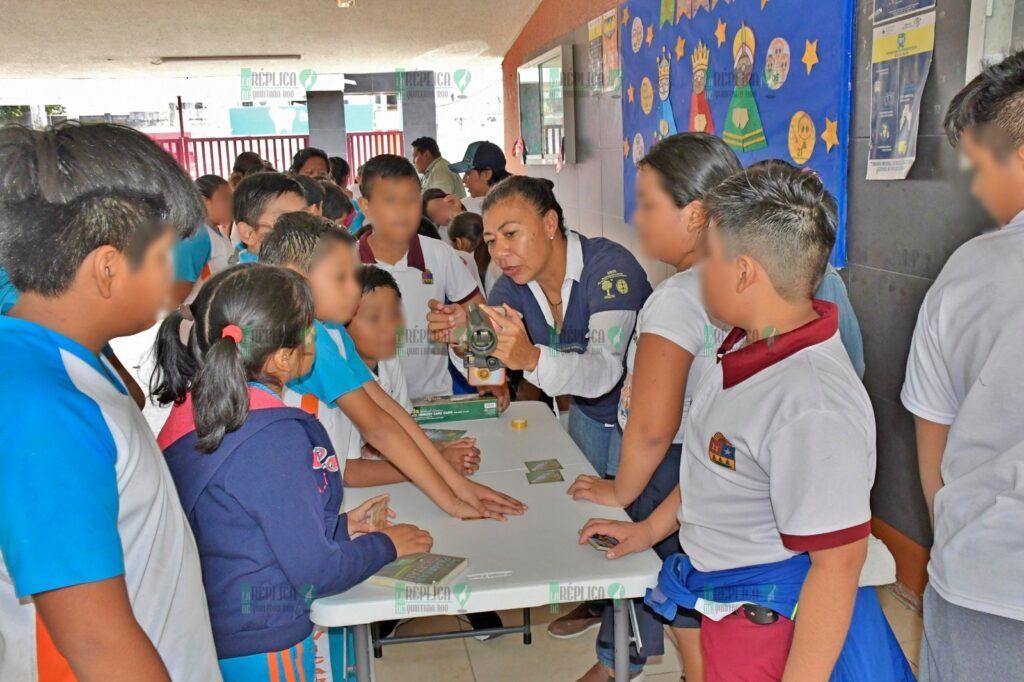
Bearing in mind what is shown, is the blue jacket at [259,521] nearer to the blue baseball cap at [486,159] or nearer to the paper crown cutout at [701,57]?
the paper crown cutout at [701,57]

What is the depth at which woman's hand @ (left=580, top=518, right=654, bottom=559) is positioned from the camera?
58.6 inches

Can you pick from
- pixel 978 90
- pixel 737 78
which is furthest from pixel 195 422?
pixel 737 78

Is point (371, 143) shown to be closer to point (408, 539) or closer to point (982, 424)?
point (408, 539)

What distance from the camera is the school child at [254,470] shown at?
1.23 m

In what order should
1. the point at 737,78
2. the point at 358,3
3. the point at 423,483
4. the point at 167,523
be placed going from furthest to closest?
the point at 358,3
the point at 737,78
the point at 423,483
the point at 167,523

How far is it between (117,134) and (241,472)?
55 centimetres

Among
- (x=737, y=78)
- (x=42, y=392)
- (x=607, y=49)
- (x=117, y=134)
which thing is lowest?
(x=42, y=392)

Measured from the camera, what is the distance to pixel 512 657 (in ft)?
8.32

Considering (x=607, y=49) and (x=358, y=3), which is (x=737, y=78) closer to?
(x=607, y=49)

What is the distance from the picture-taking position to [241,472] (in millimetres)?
1234

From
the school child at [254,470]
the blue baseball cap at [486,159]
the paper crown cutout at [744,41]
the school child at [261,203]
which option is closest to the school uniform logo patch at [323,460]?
the school child at [254,470]

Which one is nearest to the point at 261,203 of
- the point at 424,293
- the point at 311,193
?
the point at 311,193

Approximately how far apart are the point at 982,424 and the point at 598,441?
1124 mm

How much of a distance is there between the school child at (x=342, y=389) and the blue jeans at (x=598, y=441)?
1.67 ft
